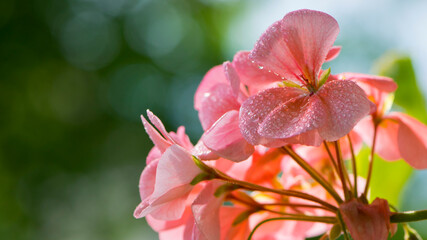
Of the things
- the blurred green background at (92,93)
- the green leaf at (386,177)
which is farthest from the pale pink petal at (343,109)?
the blurred green background at (92,93)

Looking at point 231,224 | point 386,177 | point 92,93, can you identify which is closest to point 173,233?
point 231,224

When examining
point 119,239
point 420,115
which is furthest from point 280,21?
point 119,239

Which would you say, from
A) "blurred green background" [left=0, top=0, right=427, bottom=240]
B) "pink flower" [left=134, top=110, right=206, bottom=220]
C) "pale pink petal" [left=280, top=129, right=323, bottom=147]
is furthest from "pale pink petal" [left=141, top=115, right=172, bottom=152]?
"blurred green background" [left=0, top=0, right=427, bottom=240]

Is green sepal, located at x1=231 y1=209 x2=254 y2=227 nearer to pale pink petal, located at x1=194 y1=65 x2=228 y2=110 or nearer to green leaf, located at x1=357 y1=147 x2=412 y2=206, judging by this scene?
pale pink petal, located at x1=194 y1=65 x2=228 y2=110

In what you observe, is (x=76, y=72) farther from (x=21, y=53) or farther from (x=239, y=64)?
(x=239, y=64)

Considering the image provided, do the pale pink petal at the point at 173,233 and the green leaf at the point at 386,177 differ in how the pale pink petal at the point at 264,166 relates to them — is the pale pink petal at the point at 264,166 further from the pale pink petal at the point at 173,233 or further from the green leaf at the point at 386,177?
the green leaf at the point at 386,177
